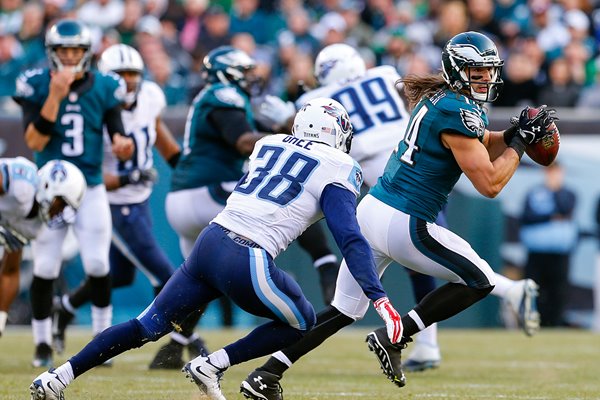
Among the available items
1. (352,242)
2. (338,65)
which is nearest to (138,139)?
(338,65)

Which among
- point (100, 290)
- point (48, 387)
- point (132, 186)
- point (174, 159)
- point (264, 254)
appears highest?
point (264, 254)

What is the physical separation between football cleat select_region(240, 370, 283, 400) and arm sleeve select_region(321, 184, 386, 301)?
27.6 inches

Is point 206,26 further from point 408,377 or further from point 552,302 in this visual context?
point 408,377

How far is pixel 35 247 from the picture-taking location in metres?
7.66

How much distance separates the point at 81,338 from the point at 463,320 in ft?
13.2

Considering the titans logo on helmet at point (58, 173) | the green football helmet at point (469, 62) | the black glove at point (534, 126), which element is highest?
the green football helmet at point (469, 62)

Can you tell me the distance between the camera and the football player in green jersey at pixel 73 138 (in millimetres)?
7574

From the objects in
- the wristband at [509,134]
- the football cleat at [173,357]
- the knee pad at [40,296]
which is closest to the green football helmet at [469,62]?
the wristband at [509,134]

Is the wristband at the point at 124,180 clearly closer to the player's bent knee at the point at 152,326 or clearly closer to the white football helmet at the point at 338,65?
the white football helmet at the point at 338,65

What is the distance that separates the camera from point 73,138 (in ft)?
25.3

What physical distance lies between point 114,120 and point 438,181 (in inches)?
108

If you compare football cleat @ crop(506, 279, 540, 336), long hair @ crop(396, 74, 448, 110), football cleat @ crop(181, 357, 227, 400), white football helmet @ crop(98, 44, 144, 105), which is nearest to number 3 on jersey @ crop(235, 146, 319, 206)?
football cleat @ crop(181, 357, 227, 400)

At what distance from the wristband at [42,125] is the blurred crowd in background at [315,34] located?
4783mm

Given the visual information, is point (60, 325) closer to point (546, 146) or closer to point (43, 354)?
point (43, 354)
